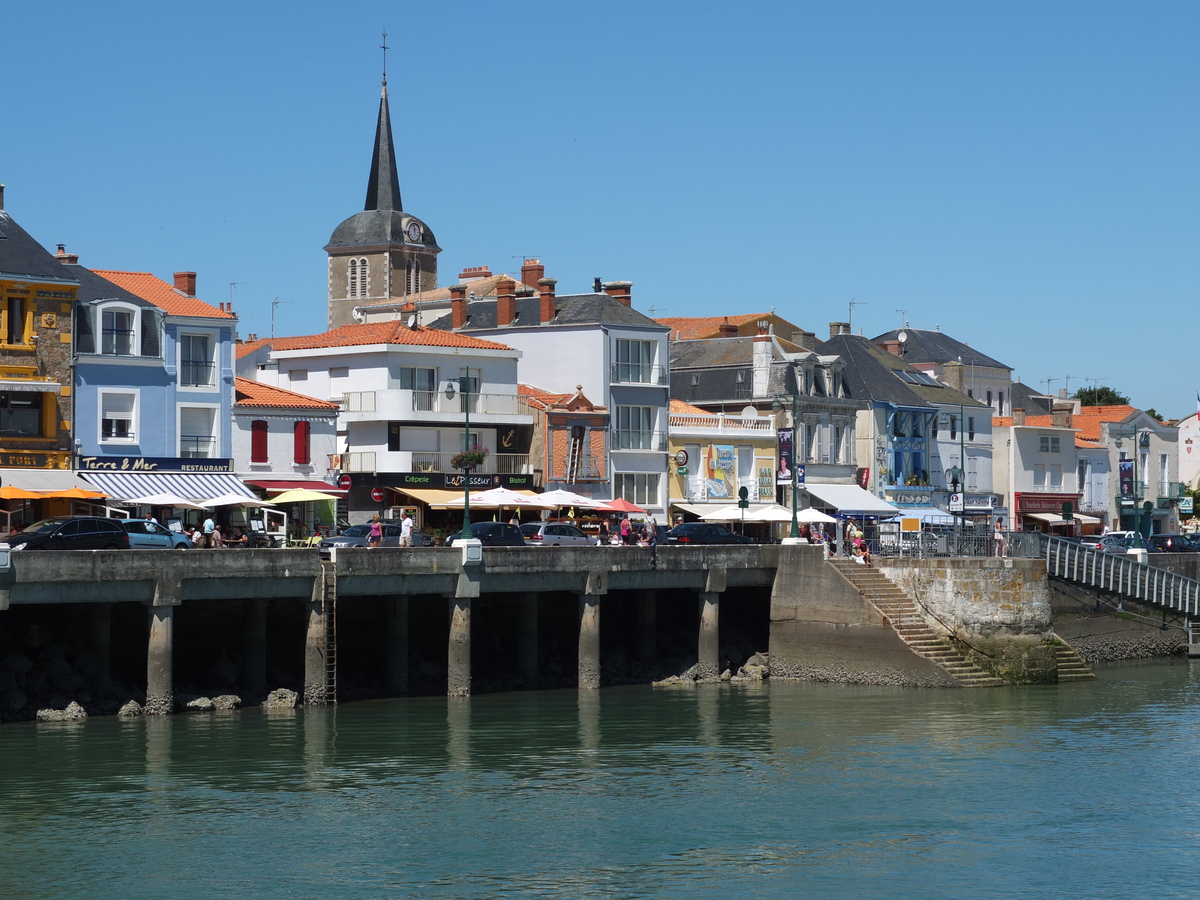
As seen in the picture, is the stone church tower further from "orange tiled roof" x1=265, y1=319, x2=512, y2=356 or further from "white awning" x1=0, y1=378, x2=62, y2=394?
"white awning" x1=0, y1=378, x2=62, y2=394

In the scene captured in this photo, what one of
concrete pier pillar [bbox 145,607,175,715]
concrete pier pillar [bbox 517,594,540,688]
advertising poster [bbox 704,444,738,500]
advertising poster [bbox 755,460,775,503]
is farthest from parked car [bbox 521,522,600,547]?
advertising poster [bbox 755,460,775,503]

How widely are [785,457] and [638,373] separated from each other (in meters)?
7.74

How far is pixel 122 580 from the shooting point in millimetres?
41969

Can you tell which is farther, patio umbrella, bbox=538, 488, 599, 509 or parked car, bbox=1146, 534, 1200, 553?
parked car, bbox=1146, 534, 1200, 553

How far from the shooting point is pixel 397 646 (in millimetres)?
48469

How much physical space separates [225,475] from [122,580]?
1937cm

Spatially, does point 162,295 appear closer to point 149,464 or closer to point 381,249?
point 149,464

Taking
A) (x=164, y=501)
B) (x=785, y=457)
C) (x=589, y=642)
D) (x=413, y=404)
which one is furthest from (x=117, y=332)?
(x=785, y=457)

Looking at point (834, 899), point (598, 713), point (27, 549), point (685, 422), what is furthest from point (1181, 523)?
point (834, 899)

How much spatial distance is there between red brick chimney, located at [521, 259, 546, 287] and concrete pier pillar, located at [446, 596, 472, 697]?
42.9m

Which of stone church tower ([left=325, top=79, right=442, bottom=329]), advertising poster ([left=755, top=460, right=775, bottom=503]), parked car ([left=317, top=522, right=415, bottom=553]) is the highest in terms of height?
stone church tower ([left=325, top=79, right=442, bottom=329])

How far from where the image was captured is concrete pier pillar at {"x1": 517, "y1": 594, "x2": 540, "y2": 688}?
50.7 metres

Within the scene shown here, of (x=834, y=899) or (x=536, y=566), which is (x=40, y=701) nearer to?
(x=536, y=566)

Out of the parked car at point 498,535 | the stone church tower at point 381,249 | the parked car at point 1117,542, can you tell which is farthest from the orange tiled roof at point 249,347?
the stone church tower at point 381,249
